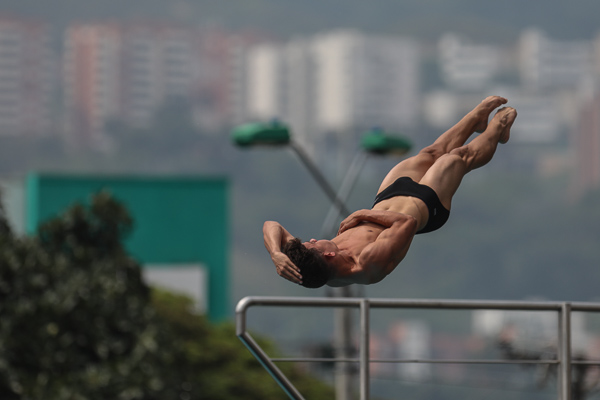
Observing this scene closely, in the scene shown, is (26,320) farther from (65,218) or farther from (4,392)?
(65,218)

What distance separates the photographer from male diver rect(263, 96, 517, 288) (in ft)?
27.3

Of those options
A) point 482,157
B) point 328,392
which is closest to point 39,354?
point 482,157

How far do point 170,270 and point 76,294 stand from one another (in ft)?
191

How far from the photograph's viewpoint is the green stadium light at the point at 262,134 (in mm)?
15195

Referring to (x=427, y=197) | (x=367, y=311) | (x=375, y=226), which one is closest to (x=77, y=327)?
(x=367, y=311)

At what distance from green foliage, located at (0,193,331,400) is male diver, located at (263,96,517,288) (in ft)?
47.0

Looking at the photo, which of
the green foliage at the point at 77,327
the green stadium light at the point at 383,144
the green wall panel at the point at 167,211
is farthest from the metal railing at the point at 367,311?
the green wall panel at the point at 167,211

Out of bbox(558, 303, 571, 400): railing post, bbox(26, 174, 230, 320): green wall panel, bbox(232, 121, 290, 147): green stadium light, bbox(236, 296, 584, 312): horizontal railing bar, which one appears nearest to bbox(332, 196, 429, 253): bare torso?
bbox(236, 296, 584, 312): horizontal railing bar

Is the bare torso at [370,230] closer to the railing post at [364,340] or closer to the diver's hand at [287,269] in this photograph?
the diver's hand at [287,269]

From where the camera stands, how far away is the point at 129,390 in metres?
23.3

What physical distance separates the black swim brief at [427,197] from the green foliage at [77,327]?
1459 centimetres

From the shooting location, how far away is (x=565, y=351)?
1230 cm

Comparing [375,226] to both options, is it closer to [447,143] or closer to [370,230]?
[370,230]

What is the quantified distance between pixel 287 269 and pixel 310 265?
0.57 ft
